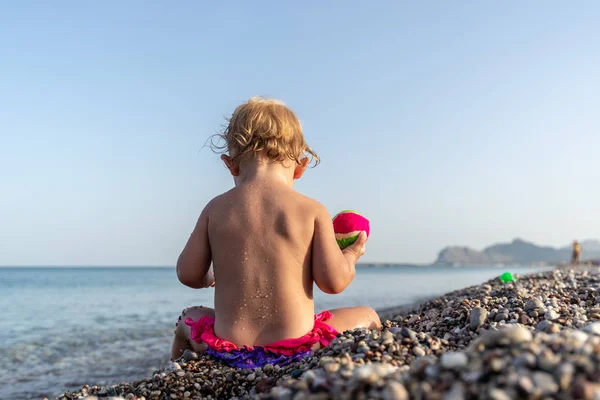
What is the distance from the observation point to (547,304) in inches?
133

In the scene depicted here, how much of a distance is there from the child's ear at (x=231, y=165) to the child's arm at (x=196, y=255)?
37cm

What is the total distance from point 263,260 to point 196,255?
0.49 m

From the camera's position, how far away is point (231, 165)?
135 inches

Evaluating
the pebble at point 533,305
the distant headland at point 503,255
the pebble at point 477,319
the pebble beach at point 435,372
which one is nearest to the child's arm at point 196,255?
the pebble beach at point 435,372

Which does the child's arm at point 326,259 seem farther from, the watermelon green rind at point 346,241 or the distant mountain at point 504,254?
the distant mountain at point 504,254

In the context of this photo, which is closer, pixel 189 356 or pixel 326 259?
pixel 326 259

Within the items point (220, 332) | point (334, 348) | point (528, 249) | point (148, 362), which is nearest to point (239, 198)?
point (220, 332)

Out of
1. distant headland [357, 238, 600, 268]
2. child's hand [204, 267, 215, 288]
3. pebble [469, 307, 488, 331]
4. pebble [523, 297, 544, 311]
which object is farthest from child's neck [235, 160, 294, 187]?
distant headland [357, 238, 600, 268]

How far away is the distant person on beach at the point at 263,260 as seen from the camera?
9.97 feet

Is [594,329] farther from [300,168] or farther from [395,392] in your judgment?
[300,168]

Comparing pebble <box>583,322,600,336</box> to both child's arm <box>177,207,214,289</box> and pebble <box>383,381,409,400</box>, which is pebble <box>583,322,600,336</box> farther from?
child's arm <box>177,207,214,289</box>

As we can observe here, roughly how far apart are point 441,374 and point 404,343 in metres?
0.80

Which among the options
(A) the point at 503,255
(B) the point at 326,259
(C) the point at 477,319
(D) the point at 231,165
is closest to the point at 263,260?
(B) the point at 326,259

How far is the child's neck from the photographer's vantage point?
3.26 m
